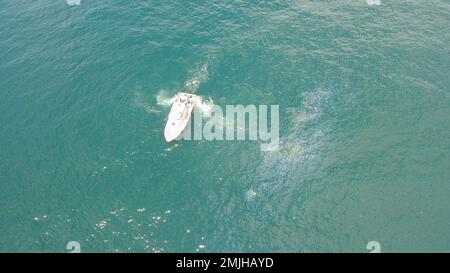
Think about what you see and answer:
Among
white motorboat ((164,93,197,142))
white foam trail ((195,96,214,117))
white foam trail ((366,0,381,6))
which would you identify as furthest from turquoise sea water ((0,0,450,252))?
white foam trail ((366,0,381,6))

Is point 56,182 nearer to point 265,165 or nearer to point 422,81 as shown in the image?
point 265,165

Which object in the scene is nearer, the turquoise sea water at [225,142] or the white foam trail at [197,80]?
the turquoise sea water at [225,142]

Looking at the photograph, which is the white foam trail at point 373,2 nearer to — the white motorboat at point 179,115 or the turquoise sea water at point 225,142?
the turquoise sea water at point 225,142

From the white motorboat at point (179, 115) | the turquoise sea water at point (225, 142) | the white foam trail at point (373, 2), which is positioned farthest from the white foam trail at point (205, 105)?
the white foam trail at point (373, 2)

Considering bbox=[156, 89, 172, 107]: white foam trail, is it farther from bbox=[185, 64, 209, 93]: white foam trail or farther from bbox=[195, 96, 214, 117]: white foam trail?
bbox=[195, 96, 214, 117]: white foam trail

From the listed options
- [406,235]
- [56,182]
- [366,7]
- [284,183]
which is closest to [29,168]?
[56,182]

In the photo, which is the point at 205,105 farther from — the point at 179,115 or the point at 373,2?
the point at 373,2
